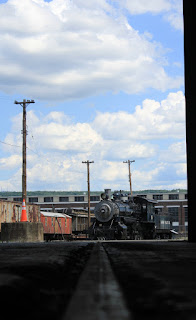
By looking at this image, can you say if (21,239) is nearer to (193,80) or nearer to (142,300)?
(193,80)

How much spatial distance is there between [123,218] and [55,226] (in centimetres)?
952

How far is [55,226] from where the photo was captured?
153 feet

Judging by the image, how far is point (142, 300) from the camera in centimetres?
189

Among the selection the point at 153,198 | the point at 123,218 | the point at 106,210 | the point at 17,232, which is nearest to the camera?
the point at 17,232

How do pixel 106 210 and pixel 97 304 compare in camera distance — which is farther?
pixel 106 210

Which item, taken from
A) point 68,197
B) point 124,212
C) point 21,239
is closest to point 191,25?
point 21,239

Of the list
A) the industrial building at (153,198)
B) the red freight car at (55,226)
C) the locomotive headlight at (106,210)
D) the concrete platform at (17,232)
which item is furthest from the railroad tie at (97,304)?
the industrial building at (153,198)

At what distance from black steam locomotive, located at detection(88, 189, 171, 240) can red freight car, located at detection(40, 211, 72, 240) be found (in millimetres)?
5122

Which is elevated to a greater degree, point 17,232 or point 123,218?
point 123,218

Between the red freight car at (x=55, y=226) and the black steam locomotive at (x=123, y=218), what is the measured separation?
5.12m

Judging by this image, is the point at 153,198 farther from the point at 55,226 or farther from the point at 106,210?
the point at 106,210

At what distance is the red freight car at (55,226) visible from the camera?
44.5m

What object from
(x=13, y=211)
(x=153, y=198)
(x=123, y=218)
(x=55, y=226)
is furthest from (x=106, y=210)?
(x=153, y=198)

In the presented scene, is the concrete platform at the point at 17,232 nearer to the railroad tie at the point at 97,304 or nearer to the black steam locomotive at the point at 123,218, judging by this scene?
the black steam locomotive at the point at 123,218
